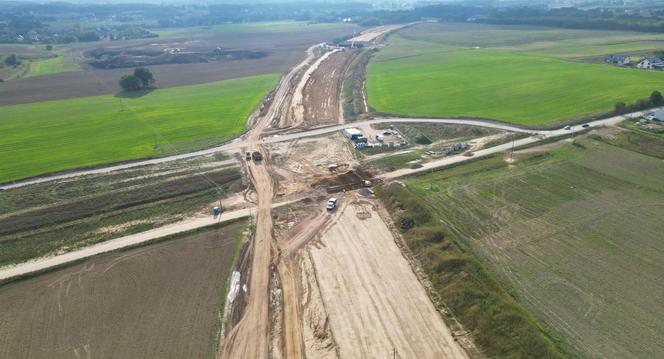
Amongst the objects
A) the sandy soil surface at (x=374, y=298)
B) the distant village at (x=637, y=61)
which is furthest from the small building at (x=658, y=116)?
the sandy soil surface at (x=374, y=298)

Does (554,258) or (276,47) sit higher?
(276,47)

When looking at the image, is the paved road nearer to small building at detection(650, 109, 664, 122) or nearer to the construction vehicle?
small building at detection(650, 109, 664, 122)

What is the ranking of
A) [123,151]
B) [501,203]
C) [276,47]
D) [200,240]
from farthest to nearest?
[276,47] < [123,151] < [501,203] < [200,240]

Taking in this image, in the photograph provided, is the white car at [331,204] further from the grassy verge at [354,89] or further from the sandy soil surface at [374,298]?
the grassy verge at [354,89]

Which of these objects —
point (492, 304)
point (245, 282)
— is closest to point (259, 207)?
point (245, 282)

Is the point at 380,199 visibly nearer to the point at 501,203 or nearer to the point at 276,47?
the point at 501,203

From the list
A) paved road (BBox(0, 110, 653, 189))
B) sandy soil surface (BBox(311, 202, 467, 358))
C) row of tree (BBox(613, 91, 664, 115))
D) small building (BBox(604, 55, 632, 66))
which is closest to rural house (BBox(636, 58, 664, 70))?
small building (BBox(604, 55, 632, 66))

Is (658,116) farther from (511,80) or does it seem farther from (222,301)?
(222,301)
